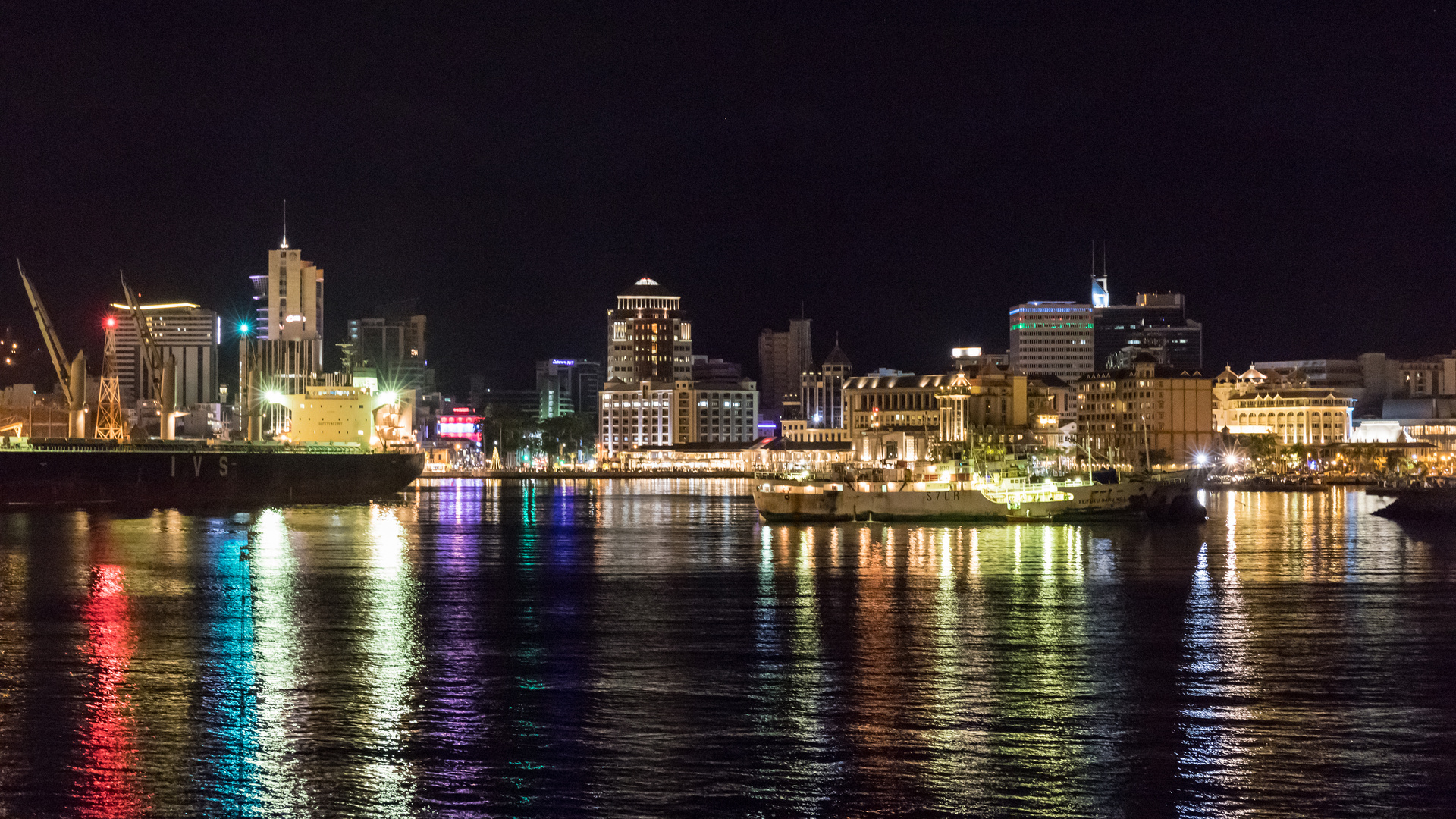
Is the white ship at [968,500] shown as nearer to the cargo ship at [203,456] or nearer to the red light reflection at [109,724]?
the cargo ship at [203,456]

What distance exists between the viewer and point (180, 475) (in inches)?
3684

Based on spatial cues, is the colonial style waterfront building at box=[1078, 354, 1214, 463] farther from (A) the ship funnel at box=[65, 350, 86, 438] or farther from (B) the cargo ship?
(A) the ship funnel at box=[65, 350, 86, 438]

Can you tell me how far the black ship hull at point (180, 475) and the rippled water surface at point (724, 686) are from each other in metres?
43.8

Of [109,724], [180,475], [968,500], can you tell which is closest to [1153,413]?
[968,500]

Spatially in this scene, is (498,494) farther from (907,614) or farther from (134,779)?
(134,779)

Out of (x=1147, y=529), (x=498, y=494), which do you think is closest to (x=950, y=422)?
(x=498, y=494)

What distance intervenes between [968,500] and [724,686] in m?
52.1

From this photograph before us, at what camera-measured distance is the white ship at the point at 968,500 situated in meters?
74.9

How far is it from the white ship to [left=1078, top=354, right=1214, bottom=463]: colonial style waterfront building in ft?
325

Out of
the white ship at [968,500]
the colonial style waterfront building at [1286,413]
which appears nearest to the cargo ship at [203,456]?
the white ship at [968,500]

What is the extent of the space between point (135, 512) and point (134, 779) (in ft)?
219

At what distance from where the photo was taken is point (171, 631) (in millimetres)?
31062

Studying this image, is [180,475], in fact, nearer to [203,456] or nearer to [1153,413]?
[203,456]

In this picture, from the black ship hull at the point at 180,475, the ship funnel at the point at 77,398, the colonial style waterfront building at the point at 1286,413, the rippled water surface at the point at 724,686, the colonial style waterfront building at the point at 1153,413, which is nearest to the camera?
the rippled water surface at the point at 724,686
